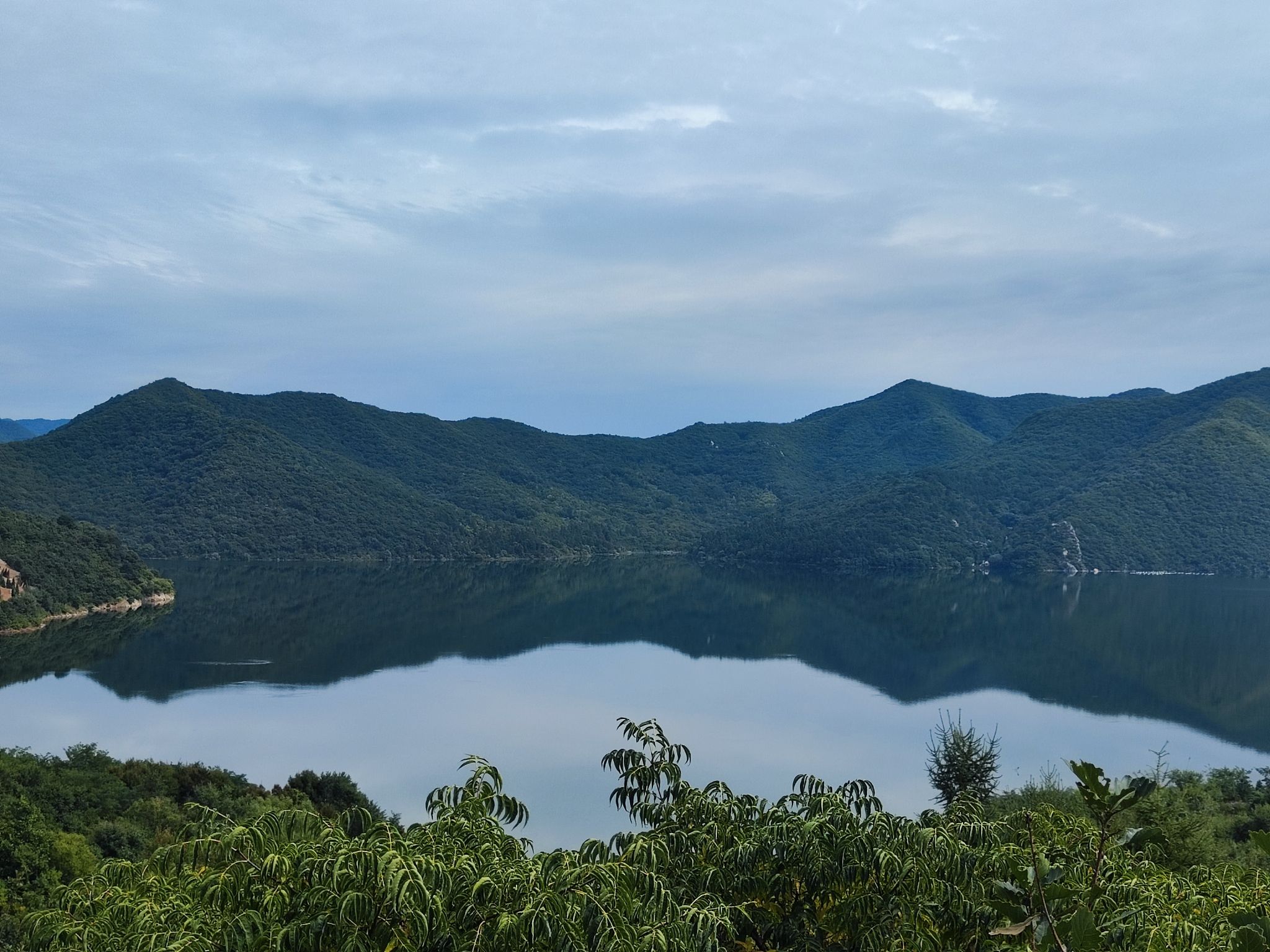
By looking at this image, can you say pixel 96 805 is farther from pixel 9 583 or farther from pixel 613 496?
pixel 613 496

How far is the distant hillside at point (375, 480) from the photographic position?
376ft

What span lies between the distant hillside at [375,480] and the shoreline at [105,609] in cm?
3590

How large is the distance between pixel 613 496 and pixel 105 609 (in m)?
111

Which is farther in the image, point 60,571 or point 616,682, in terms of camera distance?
point 60,571

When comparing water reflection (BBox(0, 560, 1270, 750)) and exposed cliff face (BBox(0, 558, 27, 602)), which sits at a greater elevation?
exposed cliff face (BBox(0, 558, 27, 602))

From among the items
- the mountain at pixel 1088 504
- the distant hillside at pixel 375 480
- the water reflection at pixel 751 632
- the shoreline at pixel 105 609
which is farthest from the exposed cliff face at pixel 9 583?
the mountain at pixel 1088 504

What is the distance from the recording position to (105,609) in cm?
6575

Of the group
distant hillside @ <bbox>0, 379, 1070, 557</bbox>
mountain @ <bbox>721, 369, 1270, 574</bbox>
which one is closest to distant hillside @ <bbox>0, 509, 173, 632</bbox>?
distant hillside @ <bbox>0, 379, 1070, 557</bbox>

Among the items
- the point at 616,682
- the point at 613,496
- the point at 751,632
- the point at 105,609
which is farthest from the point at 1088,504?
the point at 105,609

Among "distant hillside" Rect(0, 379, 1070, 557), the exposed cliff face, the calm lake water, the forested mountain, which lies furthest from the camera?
"distant hillside" Rect(0, 379, 1070, 557)

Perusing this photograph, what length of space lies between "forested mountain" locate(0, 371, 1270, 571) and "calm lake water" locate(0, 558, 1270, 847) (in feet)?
85.7

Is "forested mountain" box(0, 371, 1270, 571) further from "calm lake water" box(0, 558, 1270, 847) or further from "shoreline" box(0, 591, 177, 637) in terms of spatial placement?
"shoreline" box(0, 591, 177, 637)

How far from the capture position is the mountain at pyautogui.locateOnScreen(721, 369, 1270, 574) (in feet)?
352

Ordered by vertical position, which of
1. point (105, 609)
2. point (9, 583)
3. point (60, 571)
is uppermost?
point (60, 571)
